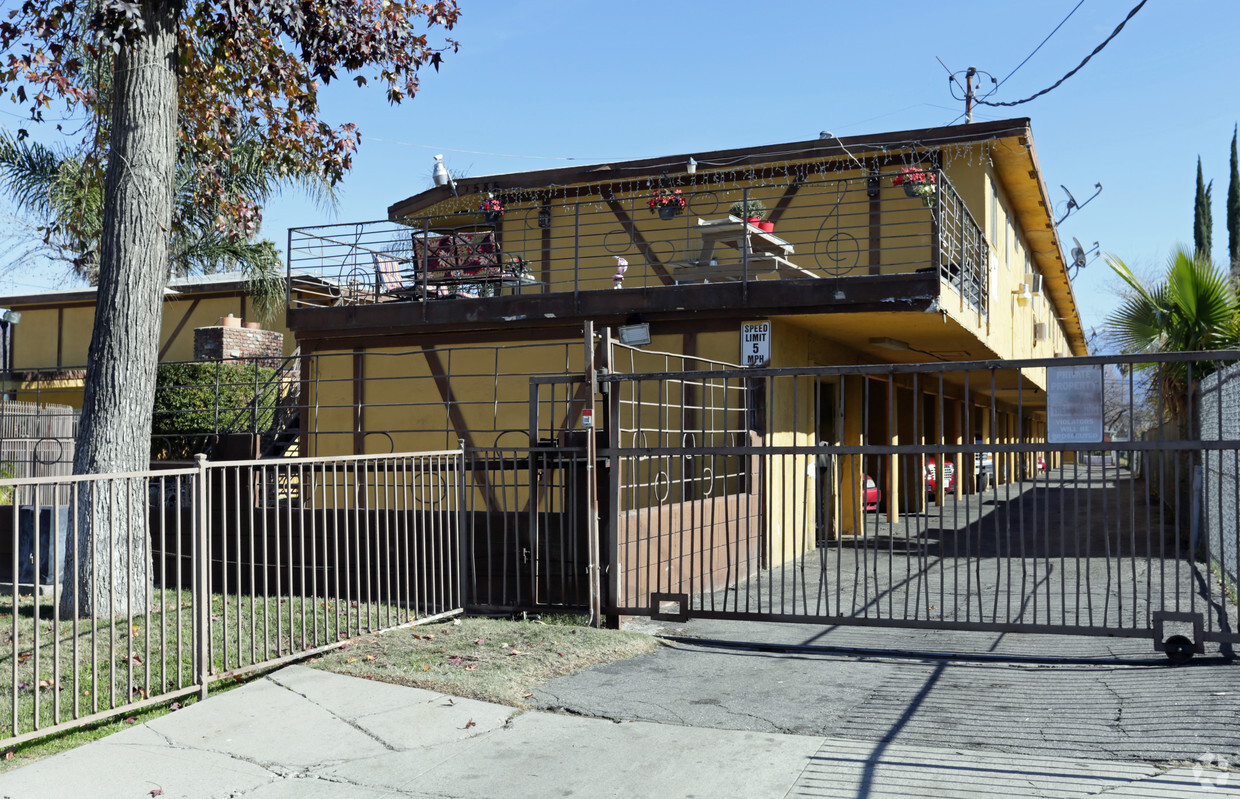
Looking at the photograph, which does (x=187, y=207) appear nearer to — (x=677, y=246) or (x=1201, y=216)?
(x=677, y=246)

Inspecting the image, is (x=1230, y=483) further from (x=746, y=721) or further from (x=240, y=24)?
(x=240, y=24)

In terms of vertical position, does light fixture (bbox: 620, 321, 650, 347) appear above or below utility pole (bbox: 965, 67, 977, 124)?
below

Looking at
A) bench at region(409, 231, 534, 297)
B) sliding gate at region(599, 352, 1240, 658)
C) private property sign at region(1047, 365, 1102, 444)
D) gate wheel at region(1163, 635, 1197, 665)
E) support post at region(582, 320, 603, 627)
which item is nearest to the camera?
gate wheel at region(1163, 635, 1197, 665)

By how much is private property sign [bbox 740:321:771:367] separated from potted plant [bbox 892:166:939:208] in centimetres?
314

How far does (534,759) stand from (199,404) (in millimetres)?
14304

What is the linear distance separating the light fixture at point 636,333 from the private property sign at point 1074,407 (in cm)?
624

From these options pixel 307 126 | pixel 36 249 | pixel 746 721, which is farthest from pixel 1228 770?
pixel 36 249

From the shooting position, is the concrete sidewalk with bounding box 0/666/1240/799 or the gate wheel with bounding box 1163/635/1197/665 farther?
the gate wheel with bounding box 1163/635/1197/665

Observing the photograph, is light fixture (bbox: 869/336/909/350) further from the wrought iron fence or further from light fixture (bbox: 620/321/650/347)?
the wrought iron fence

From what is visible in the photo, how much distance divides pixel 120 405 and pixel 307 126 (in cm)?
521

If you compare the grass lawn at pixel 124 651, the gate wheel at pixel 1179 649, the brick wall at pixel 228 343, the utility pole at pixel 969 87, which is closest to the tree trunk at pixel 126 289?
the grass lawn at pixel 124 651

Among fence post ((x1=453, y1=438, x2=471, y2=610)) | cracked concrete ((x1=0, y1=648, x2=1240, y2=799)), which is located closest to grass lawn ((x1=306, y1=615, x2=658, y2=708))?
cracked concrete ((x1=0, y1=648, x2=1240, y2=799))

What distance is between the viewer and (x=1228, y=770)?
499 centimetres

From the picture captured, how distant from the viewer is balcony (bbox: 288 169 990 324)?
13.9 metres
